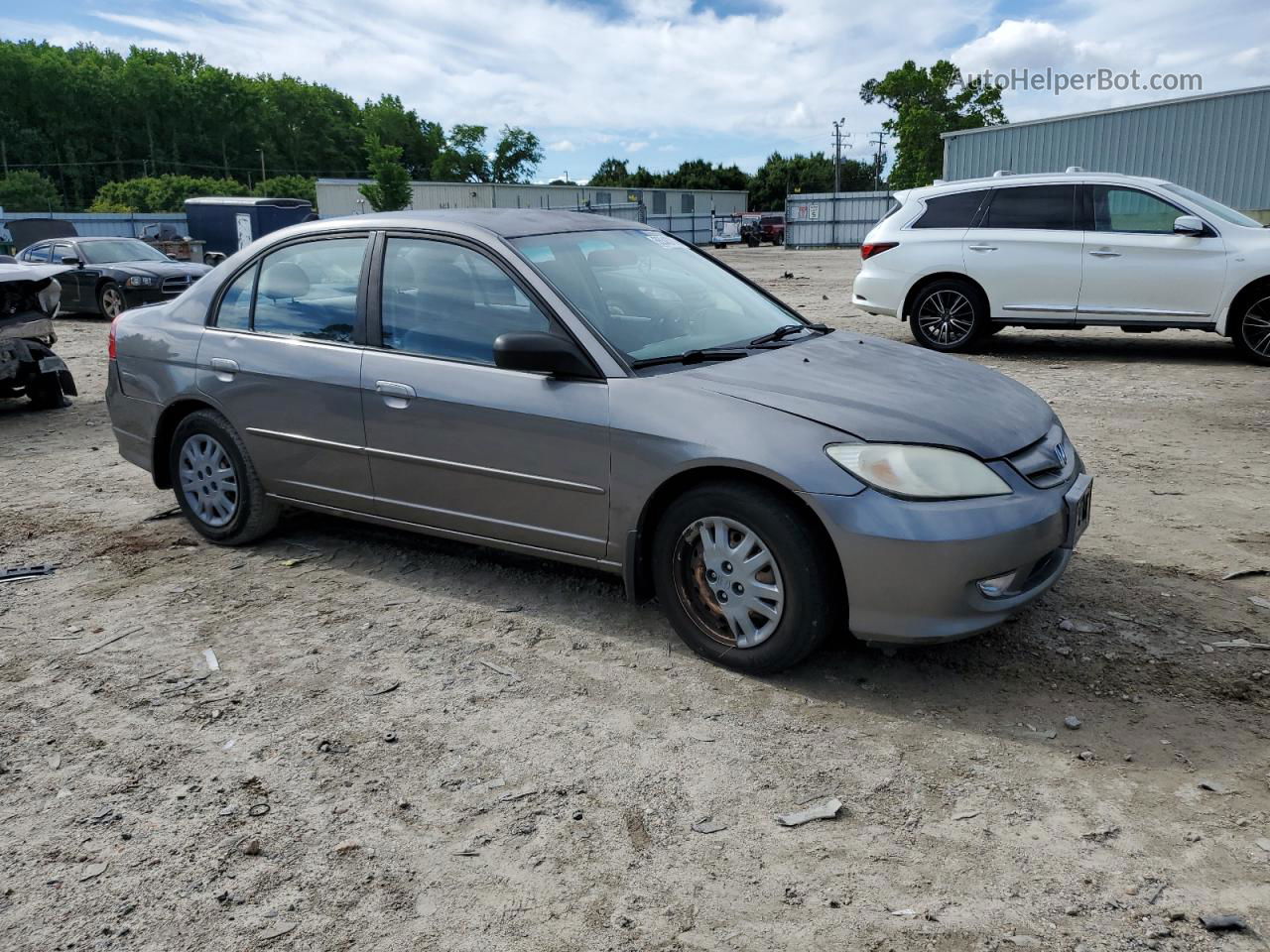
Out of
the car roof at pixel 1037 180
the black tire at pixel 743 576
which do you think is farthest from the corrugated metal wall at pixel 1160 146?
the black tire at pixel 743 576

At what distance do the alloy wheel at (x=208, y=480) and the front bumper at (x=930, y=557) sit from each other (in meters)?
3.22

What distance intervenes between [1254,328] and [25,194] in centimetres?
8798

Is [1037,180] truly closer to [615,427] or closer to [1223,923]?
[615,427]

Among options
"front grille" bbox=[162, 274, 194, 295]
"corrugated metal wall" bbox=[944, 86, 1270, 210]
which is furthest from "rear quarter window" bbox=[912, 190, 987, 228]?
"corrugated metal wall" bbox=[944, 86, 1270, 210]

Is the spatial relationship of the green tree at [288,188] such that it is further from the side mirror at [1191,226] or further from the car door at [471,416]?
the car door at [471,416]

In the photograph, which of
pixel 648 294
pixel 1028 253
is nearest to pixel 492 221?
pixel 648 294

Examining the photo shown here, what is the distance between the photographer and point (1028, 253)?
35.1ft

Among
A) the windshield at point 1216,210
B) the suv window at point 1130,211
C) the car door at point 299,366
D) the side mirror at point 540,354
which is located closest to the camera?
the side mirror at point 540,354

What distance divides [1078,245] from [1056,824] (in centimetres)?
891

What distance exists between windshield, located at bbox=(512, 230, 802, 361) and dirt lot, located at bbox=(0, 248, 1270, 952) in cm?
121

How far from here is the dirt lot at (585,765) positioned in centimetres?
258

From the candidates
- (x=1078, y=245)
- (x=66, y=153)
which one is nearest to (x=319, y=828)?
(x=1078, y=245)

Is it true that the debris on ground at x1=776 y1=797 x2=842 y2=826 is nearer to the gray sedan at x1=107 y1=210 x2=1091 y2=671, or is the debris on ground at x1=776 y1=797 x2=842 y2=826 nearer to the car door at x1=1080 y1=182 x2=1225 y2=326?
the gray sedan at x1=107 y1=210 x2=1091 y2=671

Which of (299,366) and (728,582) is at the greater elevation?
(299,366)
